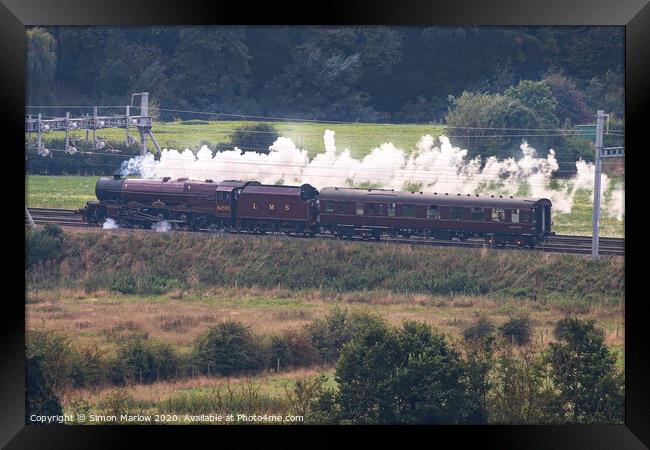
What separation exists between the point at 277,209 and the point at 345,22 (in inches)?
431

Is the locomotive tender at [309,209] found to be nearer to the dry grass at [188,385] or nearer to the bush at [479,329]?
the bush at [479,329]

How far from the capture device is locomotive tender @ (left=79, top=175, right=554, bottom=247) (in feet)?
60.6

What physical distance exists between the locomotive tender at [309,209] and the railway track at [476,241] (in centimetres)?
14

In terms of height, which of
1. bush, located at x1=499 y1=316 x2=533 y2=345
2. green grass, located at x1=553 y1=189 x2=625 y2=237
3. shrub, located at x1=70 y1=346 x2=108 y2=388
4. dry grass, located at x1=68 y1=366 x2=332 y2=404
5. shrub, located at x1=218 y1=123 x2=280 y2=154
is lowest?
dry grass, located at x1=68 y1=366 x2=332 y2=404

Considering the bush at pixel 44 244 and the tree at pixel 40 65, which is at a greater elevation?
the tree at pixel 40 65

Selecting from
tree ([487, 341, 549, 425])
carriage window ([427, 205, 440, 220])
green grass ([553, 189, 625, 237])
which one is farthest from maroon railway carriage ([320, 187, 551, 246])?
tree ([487, 341, 549, 425])

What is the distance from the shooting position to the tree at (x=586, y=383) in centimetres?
1348

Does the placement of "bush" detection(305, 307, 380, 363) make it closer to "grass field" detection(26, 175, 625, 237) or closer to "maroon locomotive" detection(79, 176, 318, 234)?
"maroon locomotive" detection(79, 176, 318, 234)

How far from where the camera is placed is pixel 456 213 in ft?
60.9

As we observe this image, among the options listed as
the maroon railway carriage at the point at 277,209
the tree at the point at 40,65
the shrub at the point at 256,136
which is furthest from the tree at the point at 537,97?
the tree at the point at 40,65

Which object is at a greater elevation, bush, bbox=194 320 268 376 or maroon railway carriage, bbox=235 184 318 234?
maroon railway carriage, bbox=235 184 318 234

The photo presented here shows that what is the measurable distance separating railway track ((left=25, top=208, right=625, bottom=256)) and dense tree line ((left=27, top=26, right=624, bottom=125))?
6.86 ft

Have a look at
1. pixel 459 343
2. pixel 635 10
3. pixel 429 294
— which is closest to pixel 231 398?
pixel 459 343

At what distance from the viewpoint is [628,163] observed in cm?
852
